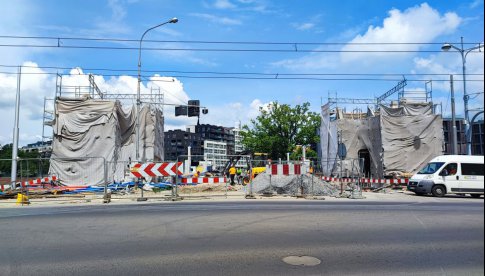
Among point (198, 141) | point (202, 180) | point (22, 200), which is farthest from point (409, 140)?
point (198, 141)

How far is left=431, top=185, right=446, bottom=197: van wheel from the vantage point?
21609 millimetres

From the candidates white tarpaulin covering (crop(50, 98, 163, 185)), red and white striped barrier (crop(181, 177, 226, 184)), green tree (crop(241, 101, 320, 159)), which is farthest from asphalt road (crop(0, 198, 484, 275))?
green tree (crop(241, 101, 320, 159))

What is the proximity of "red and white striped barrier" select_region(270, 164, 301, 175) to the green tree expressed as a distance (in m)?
34.4

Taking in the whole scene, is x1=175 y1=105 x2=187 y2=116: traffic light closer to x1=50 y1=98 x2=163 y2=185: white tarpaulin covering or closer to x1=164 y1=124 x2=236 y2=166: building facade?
x1=50 y1=98 x2=163 y2=185: white tarpaulin covering

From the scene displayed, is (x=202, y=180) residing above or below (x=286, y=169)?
below

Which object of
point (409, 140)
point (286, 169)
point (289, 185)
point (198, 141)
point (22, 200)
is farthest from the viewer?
point (198, 141)

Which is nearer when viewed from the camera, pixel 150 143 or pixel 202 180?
pixel 202 180

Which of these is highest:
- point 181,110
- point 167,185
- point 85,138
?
point 181,110

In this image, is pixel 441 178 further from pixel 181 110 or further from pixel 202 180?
pixel 181 110

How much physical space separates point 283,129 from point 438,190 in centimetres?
3490

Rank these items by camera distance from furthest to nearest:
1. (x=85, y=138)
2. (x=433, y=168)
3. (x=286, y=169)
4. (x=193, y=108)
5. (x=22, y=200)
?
1. (x=193, y=108)
2. (x=85, y=138)
3. (x=433, y=168)
4. (x=286, y=169)
5. (x=22, y=200)

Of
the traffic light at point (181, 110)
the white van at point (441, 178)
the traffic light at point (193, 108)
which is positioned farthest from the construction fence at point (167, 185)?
the traffic light at point (181, 110)

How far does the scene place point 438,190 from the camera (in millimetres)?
21641

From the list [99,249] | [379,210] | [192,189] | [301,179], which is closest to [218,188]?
[192,189]
